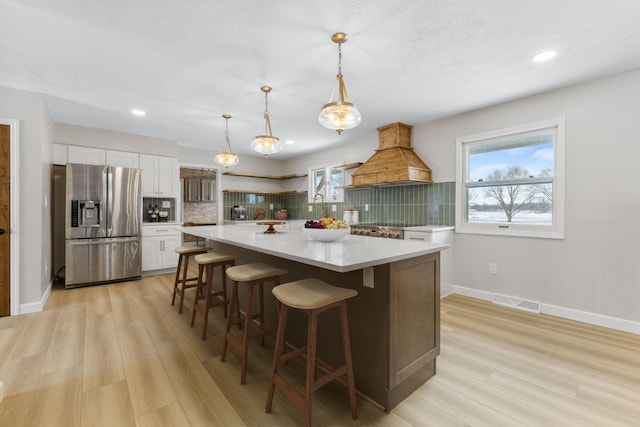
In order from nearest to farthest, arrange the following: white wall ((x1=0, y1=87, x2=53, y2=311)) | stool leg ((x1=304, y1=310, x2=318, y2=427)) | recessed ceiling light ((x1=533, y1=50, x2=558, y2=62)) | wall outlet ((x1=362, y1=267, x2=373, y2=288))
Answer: stool leg ((x1=304, y1=310, x2=318, y2=427)), wall outlet ((x1=362, y1=267, x2=373, y2=288)), recessed ceiling light ((x1=533, y1=50, x2=558, y2=62)), white wall ((x1=0, y1=87, x2=53, y2=311))

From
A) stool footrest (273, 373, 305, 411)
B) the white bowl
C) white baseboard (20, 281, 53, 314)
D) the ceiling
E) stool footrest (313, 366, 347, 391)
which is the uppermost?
the ceiling

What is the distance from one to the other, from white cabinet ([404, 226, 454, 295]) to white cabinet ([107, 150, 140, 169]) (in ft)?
14.9

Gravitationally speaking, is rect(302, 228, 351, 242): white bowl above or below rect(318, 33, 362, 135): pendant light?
below

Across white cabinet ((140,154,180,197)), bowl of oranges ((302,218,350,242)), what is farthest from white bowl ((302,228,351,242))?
white cabinet ((140,154,180,197))

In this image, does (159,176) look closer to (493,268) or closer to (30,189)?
(30,189)

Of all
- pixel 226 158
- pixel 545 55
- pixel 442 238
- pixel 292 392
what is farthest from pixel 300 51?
pixel 442 238

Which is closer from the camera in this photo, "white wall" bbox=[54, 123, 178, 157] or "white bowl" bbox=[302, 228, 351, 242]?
"white bowl" bbox=[302, 228, 351, 242]

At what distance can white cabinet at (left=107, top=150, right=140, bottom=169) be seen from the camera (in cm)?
457

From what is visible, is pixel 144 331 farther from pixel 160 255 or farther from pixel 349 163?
pixel 349 163

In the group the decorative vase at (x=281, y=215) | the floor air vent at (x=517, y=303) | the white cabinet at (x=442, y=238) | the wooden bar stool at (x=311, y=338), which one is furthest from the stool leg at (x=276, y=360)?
the decorative vase at (x=281, y=215)

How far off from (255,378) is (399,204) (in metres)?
3.39

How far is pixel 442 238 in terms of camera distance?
11.9 feet

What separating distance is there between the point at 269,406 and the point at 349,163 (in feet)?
14.4

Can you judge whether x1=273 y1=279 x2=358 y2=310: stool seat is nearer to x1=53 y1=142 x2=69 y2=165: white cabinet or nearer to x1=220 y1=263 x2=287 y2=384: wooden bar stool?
x1=220 y1=263 x2=287 y2=384: wooden bar stool
